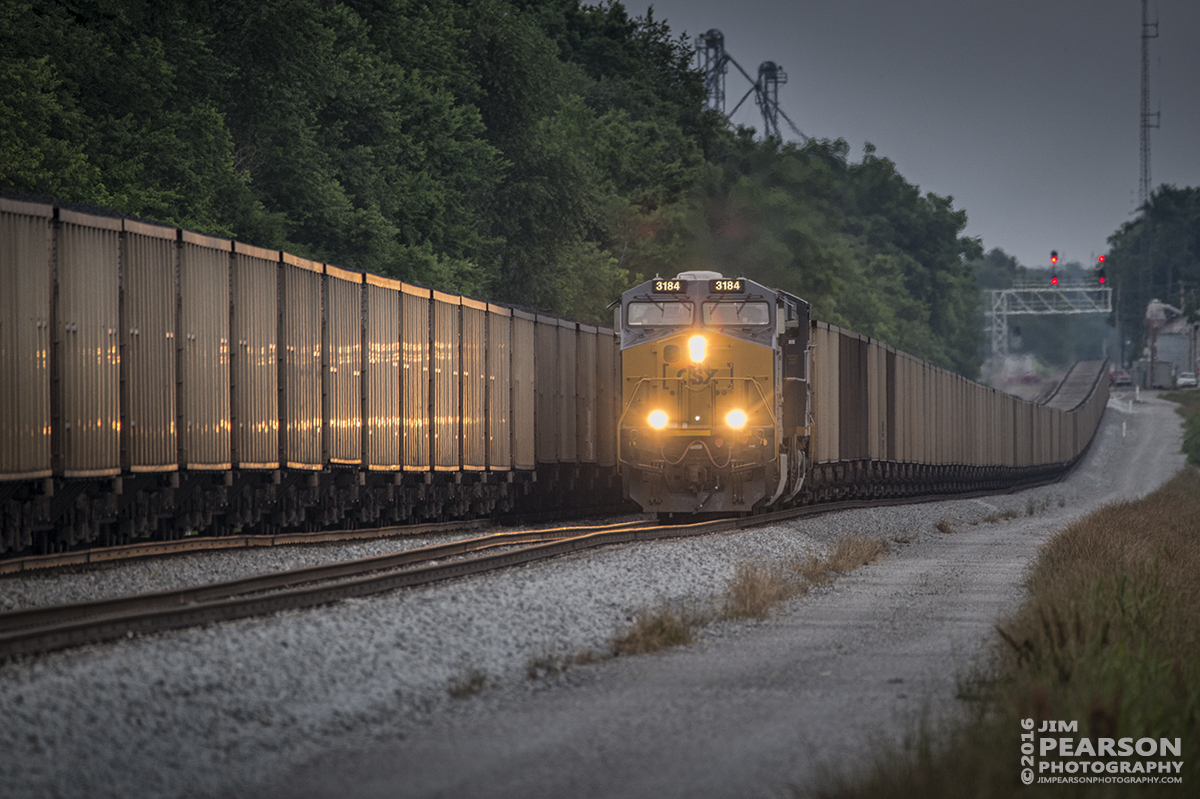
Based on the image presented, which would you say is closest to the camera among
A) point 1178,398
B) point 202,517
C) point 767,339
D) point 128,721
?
point 128,721

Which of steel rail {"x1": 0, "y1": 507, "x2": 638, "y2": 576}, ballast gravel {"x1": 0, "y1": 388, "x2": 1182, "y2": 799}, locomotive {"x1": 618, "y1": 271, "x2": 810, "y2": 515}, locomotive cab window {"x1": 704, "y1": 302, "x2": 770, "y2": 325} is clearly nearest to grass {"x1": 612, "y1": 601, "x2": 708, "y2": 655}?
ballast gravel {"x1": 0, "y1": 388, "x2": 1182, "y2": 799}

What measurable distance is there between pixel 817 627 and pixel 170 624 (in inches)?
234

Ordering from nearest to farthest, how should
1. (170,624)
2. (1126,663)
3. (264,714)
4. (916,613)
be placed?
(264,714)
(1126,663)
(170,624)
(916,613)

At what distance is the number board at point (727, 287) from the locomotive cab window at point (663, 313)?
471mm

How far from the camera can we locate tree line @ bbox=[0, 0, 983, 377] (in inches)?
1332

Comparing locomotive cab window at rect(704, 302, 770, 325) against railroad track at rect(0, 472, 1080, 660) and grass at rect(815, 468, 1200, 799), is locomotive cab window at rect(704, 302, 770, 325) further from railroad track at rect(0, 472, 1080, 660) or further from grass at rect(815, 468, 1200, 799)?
grass at rect(815, 468, 1200, 799)

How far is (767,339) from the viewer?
21984 millimetres

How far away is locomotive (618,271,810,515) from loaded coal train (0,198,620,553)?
266cm

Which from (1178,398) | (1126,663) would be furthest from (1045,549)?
(1178,398)

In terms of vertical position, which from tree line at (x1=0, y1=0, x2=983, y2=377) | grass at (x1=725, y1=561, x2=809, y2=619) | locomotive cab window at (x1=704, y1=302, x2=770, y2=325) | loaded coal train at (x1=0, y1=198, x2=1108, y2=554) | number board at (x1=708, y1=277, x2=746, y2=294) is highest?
tree line at (x1=0, y1=0, x2=983, y2=377)

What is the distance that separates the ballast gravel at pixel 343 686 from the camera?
6.73m

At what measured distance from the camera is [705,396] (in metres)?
21.9

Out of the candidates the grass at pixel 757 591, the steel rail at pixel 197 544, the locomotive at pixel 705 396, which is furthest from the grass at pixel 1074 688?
the steel rail at pixel 197 544

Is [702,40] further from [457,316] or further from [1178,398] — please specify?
[457,316]
